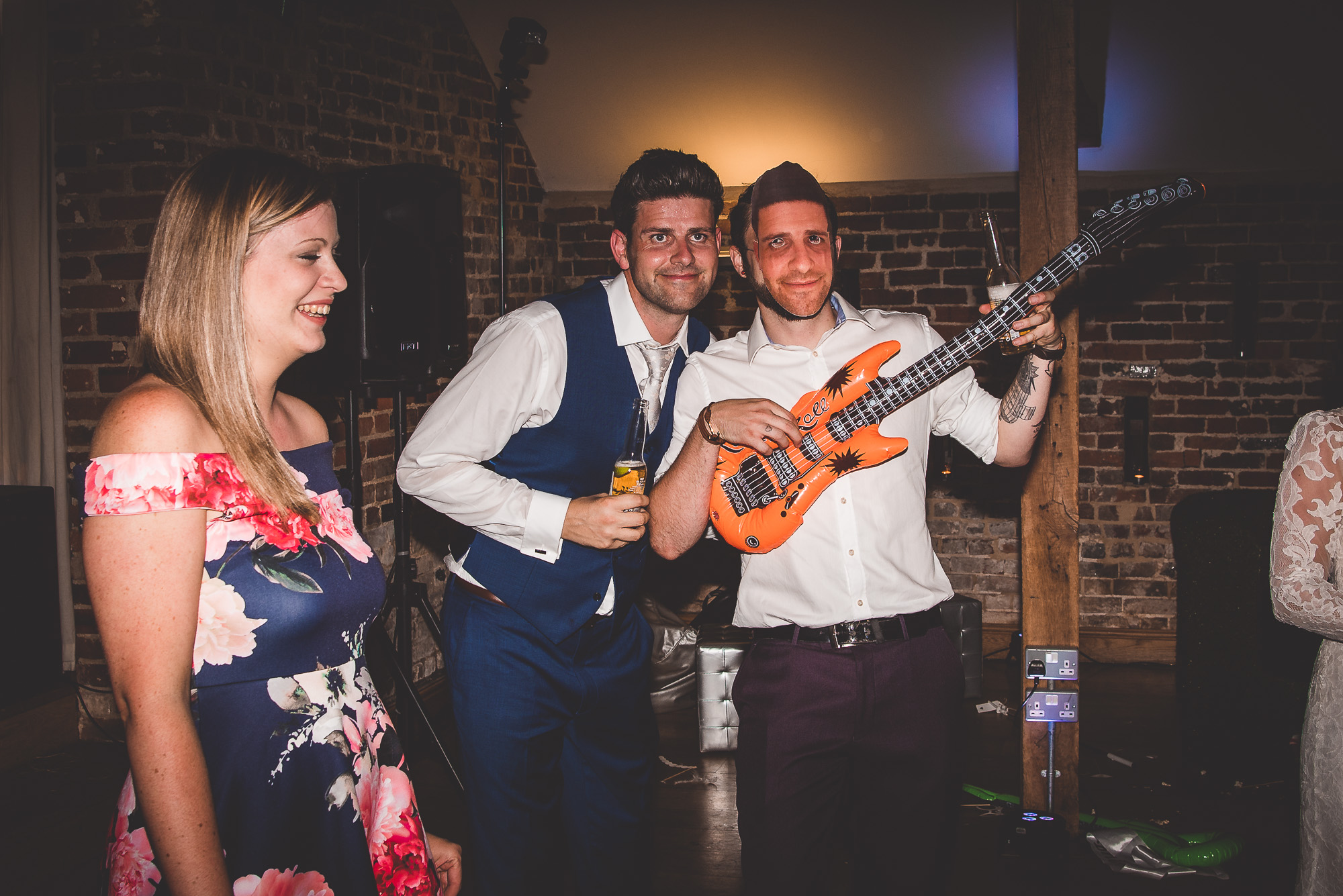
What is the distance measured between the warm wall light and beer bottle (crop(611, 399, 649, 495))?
3526mm

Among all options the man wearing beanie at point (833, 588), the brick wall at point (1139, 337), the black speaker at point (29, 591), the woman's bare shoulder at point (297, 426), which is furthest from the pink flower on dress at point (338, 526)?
the brick wall at point (1139, 337)

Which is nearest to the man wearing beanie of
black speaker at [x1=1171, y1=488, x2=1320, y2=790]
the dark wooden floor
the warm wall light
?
the dark wooden floor

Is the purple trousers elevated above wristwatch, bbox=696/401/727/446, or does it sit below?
below

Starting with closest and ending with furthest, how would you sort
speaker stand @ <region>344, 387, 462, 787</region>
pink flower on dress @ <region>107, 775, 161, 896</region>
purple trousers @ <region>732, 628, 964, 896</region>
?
pink flower on dress @ <region>107, 775, 161, 896</region>
purple trousers @ <region>732, 628, 964, 896</region>
speaker stand @ <region>344, 387, 462, 787</region>

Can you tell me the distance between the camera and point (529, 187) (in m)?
4.77

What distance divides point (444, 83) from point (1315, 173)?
13.4 feet

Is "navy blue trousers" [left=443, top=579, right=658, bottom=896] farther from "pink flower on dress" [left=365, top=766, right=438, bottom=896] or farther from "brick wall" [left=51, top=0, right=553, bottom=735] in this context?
"brick wall" [left=51, top=0, right=553, bottom=735]

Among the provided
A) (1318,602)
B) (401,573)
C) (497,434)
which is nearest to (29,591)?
(401,573)

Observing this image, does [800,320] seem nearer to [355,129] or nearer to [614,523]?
[614,523]

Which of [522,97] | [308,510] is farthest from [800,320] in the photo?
[522,97]

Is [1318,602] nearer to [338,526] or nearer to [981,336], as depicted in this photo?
[981,336]

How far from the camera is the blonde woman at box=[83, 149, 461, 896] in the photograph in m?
1.08

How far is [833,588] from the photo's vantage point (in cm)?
181

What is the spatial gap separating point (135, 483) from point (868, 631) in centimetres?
130
